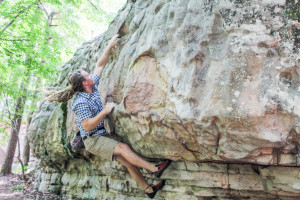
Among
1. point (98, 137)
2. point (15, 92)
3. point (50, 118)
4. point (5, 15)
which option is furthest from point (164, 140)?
point (15, 92)

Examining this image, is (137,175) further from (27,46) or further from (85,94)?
(27,46)

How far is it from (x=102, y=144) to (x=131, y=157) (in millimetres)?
626

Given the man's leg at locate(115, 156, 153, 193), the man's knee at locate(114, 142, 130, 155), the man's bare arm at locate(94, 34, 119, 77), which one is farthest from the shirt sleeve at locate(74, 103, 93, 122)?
the man's bare arm at locate(94, 34, 119, 77)

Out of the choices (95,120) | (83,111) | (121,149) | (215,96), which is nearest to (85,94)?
(83,111)

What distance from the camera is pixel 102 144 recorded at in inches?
202

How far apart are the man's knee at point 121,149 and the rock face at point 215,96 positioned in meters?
0.20

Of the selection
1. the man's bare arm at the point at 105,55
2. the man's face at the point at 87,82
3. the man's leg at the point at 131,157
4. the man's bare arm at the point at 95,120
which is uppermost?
the man's bare arm at the point at 105,55

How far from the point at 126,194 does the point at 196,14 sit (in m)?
3.98

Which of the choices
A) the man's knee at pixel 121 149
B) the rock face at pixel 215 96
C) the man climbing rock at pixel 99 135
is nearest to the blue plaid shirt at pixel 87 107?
the man climbing rock at pixel 99 135

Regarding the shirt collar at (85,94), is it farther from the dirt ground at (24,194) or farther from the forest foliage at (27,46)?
the dirt ground at (24,194)

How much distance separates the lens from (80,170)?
8.05 meters

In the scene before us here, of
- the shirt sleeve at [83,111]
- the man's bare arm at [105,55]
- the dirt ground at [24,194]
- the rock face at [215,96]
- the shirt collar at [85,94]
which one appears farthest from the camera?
the dirt ground at [24,194]

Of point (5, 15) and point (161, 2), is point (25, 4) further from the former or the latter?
point (161, 2)

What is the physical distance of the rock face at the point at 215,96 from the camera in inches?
132
